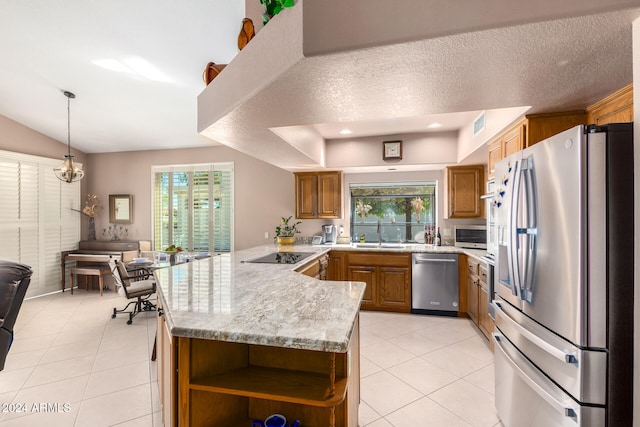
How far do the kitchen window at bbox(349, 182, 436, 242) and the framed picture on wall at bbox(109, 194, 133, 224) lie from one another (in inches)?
178

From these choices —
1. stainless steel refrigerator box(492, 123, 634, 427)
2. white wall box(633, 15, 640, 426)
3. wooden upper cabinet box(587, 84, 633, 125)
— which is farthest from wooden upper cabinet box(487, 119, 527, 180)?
white wall box(633, 15, 640, 426)

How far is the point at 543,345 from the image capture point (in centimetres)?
138

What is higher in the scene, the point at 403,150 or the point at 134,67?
the point at 134,67

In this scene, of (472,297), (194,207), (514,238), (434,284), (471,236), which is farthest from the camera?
(194,207)

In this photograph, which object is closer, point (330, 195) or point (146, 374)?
point (146, 374)

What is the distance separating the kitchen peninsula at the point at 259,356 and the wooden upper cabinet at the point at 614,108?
1923mm

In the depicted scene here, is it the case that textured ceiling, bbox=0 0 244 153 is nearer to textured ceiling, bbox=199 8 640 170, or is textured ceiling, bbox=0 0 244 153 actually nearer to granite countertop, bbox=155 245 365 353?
textured ceiling, bbox=199 8 640 170

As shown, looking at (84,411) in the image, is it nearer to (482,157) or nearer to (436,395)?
(436,395)

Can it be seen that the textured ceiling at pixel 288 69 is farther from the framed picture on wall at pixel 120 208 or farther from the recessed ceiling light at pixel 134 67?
the framed picture on wall at pixel 120 208

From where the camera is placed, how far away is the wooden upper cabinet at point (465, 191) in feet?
13.8

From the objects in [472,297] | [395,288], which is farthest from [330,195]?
[472,297]

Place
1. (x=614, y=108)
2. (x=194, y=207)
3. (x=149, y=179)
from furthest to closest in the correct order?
(x=149, y=179), (x=194, y=207), (x=614, y=108)

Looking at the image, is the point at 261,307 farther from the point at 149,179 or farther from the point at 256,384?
the point at 149,179

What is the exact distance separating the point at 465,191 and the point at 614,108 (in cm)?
248
